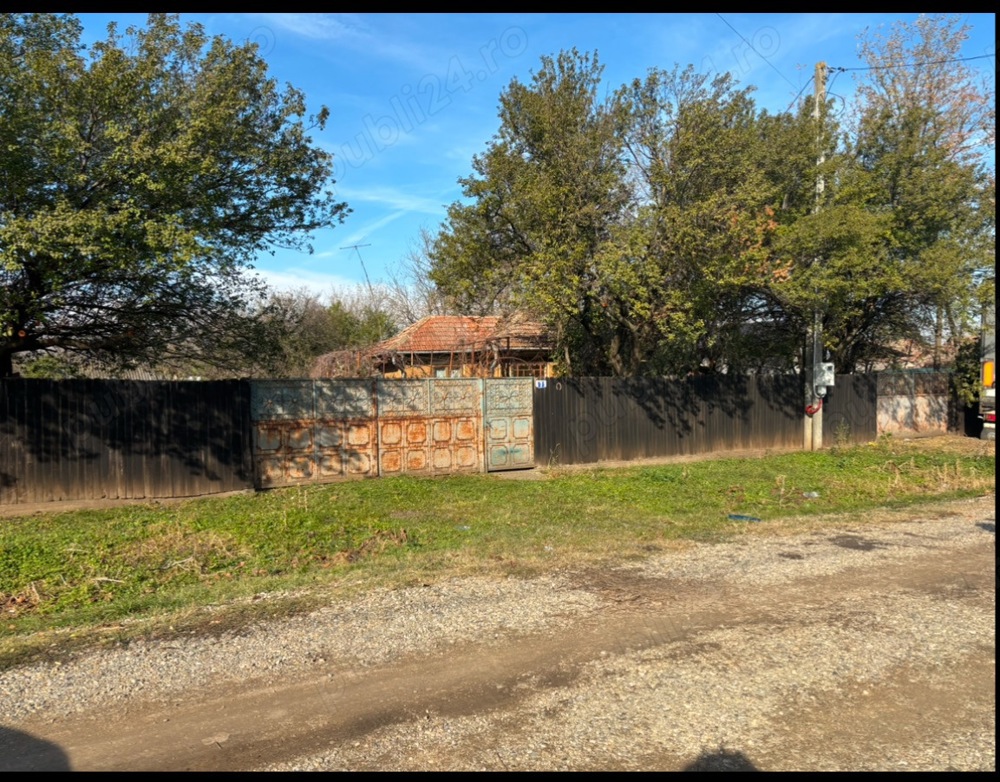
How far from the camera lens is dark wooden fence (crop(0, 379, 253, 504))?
1009 centimetres

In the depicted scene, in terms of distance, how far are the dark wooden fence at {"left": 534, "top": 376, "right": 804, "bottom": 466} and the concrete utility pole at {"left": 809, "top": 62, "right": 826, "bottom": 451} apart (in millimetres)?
405

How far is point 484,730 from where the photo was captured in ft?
11.9

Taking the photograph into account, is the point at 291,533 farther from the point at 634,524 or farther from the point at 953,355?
the point at 953,355

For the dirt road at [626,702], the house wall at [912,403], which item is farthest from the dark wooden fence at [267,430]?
the dirt road at [626,702]

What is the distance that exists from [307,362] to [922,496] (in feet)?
66.8

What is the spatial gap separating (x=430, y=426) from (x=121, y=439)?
5363mm

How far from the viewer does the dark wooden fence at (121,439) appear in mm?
10086

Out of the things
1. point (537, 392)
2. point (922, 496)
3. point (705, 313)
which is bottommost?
point (922, 496)

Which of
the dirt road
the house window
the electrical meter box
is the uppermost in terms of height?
the house window

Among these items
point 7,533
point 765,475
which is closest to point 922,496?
point 765,475

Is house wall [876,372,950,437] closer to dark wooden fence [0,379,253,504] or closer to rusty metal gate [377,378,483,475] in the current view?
rusty metal gate [377,378,483,475]

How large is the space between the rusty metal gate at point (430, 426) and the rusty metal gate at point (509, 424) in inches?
8.8

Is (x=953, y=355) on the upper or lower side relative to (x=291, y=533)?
upper

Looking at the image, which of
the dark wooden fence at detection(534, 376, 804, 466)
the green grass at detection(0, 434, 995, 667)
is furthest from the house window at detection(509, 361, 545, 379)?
the green grass at detection(0, 434, 995, 667)
